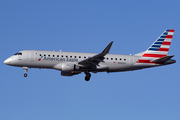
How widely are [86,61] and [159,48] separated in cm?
1465

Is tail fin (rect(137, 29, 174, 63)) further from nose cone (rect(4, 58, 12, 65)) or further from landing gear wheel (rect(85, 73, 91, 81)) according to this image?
nose cone (rect(4, 58, 12, 65))

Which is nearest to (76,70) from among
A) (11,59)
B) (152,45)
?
(11,59)

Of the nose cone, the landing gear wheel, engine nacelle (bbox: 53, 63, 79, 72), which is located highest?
the nose cone

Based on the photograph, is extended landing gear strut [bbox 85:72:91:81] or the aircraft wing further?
extended landing gear strut [bbox 85:72:91:81]

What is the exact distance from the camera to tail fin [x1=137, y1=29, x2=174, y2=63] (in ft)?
191

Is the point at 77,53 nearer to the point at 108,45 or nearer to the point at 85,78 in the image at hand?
the point at 85,78

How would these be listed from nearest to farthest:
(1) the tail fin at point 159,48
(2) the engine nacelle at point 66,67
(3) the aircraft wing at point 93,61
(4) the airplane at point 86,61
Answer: (3) the aircraft wing at point 93,61 < (2) the engine nacelle at point 66,67 < (4) the airplane at point 86,61 < (1) the tail fin at point 159,48

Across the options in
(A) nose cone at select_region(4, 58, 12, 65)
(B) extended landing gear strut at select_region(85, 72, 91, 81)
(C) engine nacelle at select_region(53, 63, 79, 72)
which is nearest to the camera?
(C) engine nacelle at select_region(53, 63, 79, 72)

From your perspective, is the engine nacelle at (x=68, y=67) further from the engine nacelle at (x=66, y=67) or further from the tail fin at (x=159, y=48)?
the tail fin at (x=159, y=48)

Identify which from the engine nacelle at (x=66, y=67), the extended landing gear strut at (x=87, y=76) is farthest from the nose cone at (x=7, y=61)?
the extended landing gear strut at (x=87, y=76)

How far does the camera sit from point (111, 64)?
5625 cm

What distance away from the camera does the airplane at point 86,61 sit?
177 ft

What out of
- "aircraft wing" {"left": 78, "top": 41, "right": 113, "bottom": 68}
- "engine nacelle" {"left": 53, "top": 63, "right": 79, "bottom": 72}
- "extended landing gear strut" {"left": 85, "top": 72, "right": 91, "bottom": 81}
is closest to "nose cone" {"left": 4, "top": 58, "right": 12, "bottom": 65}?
"engine nacelle" {"left": 53, "top": 63, "right": 79, "bottom": 72}

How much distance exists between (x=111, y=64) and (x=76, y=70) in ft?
19.8
